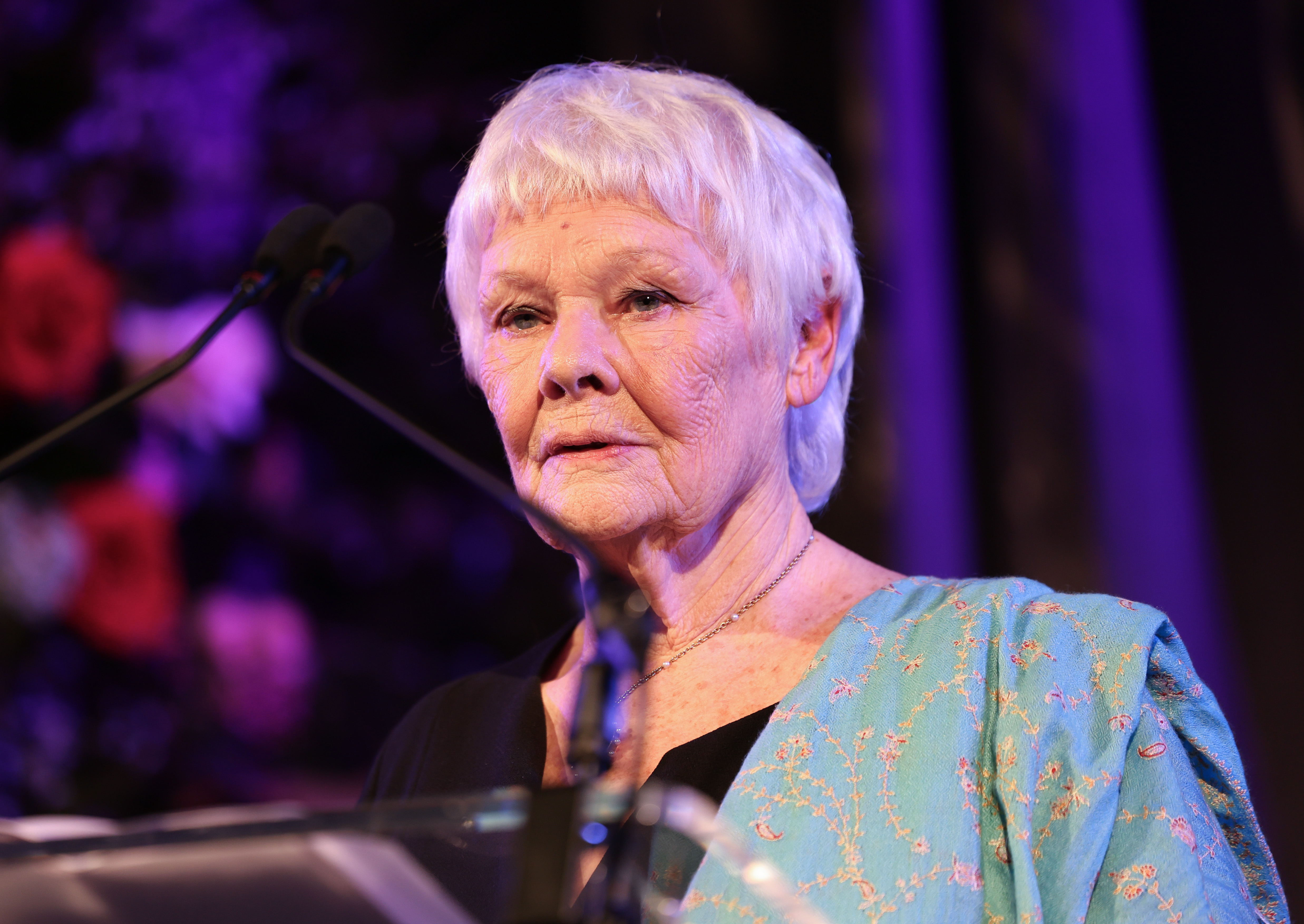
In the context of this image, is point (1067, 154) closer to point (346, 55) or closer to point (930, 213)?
point (930, 213)

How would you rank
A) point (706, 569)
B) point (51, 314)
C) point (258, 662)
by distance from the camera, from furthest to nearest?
point (51, 314)
point (258, 662)
point (706, 569)

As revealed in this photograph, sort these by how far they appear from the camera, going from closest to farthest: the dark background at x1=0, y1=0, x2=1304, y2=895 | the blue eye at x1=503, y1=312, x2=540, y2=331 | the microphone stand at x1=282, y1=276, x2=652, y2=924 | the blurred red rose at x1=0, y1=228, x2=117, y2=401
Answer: the microphone stand at x1=282, y1=276, x2=652, y2=924 < the blue eye at x1=503, y1=312, x2=540, y2=331 < the dark background at x1=0, y1=0, x2=1304, y2=895 < the blurred red rose at x1=0, y1=228, x2=117, y2=401

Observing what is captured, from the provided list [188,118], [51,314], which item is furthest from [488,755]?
[188,118]

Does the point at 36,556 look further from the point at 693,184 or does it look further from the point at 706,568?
→ the point at 693,184

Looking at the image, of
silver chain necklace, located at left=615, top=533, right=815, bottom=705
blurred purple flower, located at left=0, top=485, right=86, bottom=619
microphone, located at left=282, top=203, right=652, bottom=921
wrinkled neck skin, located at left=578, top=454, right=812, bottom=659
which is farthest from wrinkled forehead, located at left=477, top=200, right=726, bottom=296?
blurred purple flower, located at left=0, top=485, right=86, bottom=619

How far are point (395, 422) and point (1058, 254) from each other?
144 centimetres

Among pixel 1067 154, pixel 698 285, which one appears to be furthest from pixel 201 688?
pixel 1067 154

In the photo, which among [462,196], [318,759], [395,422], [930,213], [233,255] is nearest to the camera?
[395,422]

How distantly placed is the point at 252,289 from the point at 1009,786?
0.90 metres

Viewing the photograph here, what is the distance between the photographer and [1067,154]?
208cm

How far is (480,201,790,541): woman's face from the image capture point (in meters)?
1.35

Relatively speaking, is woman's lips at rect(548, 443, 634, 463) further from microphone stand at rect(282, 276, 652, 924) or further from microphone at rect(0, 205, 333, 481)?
microphone stand at rect(282, 276, 652, 924)

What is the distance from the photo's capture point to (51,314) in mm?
2512

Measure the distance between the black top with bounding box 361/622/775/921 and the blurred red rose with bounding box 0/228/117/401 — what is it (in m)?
1.26
